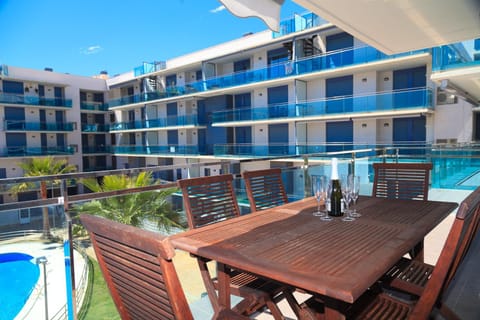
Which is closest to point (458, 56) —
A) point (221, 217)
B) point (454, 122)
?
point (454, 122)

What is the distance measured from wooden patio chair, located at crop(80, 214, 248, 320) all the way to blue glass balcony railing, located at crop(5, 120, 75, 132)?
28537mm

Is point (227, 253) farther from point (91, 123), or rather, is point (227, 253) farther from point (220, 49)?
point (91, 123)

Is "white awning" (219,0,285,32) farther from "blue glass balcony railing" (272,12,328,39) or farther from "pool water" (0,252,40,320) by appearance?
"blue glass balcony railing" (272,12,328,39)

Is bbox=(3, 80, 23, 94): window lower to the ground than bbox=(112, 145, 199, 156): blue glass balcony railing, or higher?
higher

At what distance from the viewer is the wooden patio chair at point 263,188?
277 cm

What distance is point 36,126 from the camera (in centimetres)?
2577

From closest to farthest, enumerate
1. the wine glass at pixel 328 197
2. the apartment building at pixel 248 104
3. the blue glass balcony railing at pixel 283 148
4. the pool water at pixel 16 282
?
the wine glass at pixel 328 197 → the pool water at pixel 16 282 → the apartment building at pixel 248 104 → the blue glass balcony railing at pixel 283 148

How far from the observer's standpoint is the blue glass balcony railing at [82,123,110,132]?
29250mm

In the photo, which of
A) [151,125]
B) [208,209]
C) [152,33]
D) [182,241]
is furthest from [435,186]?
[152,33]

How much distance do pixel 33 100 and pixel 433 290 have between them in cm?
2975

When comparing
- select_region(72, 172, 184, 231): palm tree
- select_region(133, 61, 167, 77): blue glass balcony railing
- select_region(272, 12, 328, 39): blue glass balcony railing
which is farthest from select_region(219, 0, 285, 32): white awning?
select_region(133, 61, 167, 77): blue glass balcony railing

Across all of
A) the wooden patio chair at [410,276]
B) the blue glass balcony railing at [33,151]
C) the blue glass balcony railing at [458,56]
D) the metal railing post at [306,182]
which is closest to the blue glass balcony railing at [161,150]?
the blue glass balcony railing at [33,151]

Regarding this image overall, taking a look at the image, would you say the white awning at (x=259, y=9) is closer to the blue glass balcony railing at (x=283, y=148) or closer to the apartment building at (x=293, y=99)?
the apartment building at (x=293, y=99)

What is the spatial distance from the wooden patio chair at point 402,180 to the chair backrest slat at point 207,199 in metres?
1.49
